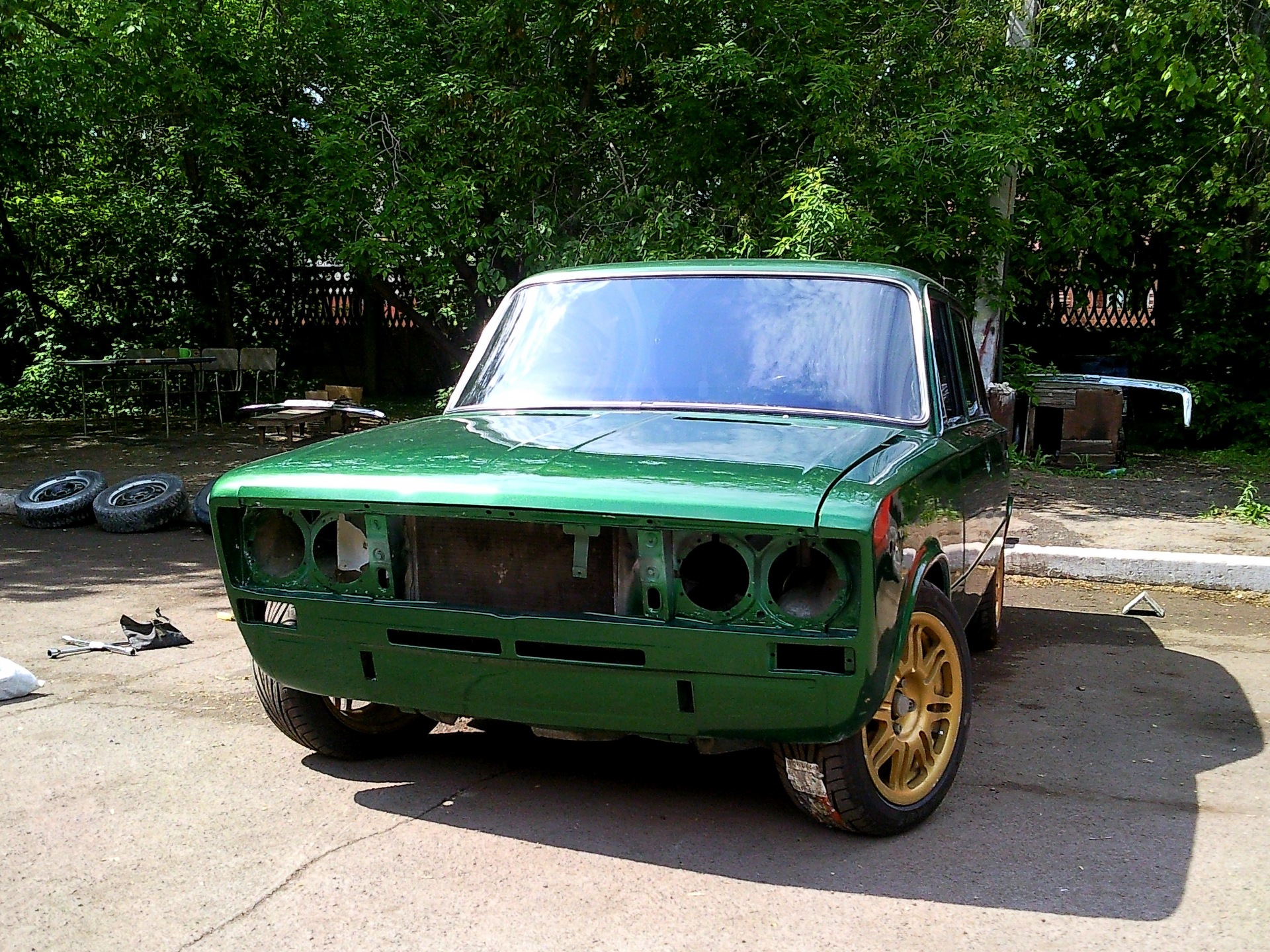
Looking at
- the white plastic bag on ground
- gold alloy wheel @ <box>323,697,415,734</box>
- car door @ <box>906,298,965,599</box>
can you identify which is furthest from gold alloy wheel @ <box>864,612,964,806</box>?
the white plastic bag on ground

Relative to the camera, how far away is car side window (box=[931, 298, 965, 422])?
456cm

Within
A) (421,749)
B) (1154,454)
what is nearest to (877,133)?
(1154,454)

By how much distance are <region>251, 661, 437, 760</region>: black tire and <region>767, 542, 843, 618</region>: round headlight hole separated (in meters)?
1.58

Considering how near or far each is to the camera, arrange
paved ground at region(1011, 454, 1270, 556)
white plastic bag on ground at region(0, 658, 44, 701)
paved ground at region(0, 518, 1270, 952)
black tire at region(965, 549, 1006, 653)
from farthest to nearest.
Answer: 1. paved ground at region(1011, 454, 1270, 556)
2. black tire at region(965, 549, 1006, 653)
3. white plastic bag on ground at region(0, 658, 44, 701)
4. paved ground at region(0, 518, 1270, 952)

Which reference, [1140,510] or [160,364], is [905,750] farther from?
[160,364]

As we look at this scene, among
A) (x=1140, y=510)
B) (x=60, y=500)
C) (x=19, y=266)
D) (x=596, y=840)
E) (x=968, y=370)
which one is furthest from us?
(x=19, y=266)

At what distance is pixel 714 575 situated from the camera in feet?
11.3

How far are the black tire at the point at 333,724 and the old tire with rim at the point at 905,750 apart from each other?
1464mm

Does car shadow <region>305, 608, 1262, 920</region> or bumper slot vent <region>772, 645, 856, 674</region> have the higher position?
bumper slot vent <region>772, 645, 856, 674</region>

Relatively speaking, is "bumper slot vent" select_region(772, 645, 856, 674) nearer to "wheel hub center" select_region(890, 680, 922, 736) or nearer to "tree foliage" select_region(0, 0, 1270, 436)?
"wheel hub center" select_region(890, 680, 922, 736)

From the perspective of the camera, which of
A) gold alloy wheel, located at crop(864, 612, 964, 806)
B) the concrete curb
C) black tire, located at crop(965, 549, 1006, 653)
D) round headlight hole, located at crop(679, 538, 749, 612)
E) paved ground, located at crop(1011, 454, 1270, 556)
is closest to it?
round headlight hole, located at crop(679, 538, 749, 612)

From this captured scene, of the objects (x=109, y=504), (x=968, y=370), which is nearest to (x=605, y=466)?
(x=968, y=370)

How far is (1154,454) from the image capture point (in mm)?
14266

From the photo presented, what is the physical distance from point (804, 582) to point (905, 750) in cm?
76
